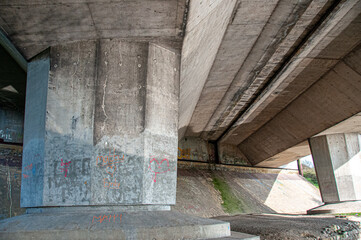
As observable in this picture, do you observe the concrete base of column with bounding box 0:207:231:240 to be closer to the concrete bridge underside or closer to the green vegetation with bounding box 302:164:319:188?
the concrete bridge underside

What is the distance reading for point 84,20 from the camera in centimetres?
545

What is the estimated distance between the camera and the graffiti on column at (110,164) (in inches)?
213

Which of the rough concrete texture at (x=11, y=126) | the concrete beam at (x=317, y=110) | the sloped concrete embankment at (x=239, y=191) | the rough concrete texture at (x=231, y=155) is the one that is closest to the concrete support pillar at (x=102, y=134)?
the rough concrete texture at (x=11, y=126)

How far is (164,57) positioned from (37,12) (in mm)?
2379

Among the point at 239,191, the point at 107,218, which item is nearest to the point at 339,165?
the point at 239,191

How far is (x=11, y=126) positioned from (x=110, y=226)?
9.74 meters

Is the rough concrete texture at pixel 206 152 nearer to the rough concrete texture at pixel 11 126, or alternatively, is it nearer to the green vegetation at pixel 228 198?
the green vegetation at pixel 228 198

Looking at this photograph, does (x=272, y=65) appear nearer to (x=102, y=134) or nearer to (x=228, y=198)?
(x=102, y=134)

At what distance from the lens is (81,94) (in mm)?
5785

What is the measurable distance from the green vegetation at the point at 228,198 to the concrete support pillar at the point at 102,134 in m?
10.7

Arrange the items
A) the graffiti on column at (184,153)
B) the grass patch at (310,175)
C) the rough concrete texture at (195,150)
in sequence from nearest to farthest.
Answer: the graffiti on column at (184,153)
the rough concrete texture at (195,150)
the grass patch at (310,175)

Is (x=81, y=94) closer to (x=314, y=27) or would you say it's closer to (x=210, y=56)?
(x=210, y=56)

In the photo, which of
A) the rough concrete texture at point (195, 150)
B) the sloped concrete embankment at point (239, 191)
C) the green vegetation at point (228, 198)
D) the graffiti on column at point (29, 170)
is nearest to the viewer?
the graffiti on column at point (29, 170)

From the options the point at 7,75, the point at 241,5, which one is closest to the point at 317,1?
the point at 241,5
